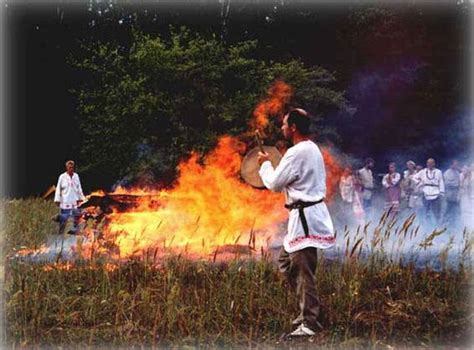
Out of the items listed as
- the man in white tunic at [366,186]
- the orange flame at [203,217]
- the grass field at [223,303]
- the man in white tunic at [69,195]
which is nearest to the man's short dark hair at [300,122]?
the grass field at [223,303]

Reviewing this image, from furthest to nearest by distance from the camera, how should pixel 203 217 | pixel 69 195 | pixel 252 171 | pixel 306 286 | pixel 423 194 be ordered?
pixel 423 194
pixel 69 195
pixel 203 217
pixel 252 171
pixel 306 286

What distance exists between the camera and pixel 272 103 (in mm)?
14234

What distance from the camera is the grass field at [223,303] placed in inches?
234

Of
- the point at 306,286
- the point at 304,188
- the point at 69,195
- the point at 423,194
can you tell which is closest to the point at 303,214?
the point at 304,188

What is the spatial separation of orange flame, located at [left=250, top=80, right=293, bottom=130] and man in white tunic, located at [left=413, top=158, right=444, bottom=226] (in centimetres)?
336

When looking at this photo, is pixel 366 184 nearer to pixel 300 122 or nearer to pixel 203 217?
pixel 203 217

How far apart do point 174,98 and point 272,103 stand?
213cm

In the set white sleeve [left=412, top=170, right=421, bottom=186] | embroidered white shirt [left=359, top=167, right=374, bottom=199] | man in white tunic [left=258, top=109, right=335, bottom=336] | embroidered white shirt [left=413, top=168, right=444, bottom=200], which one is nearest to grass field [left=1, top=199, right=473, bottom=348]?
man in white tunic [left=258, top=109, right=335, bottom=336]

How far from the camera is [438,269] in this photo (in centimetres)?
762

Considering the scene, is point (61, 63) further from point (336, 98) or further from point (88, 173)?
point (336, 98)

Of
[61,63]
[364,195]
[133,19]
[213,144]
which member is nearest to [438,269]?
[364,195]

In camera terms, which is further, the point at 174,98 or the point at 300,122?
the point at 174,98

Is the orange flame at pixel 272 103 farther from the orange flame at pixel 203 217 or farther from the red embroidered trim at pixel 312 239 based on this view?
the red embroidered trim at pixel 312 239

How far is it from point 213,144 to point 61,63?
25.5 feet
